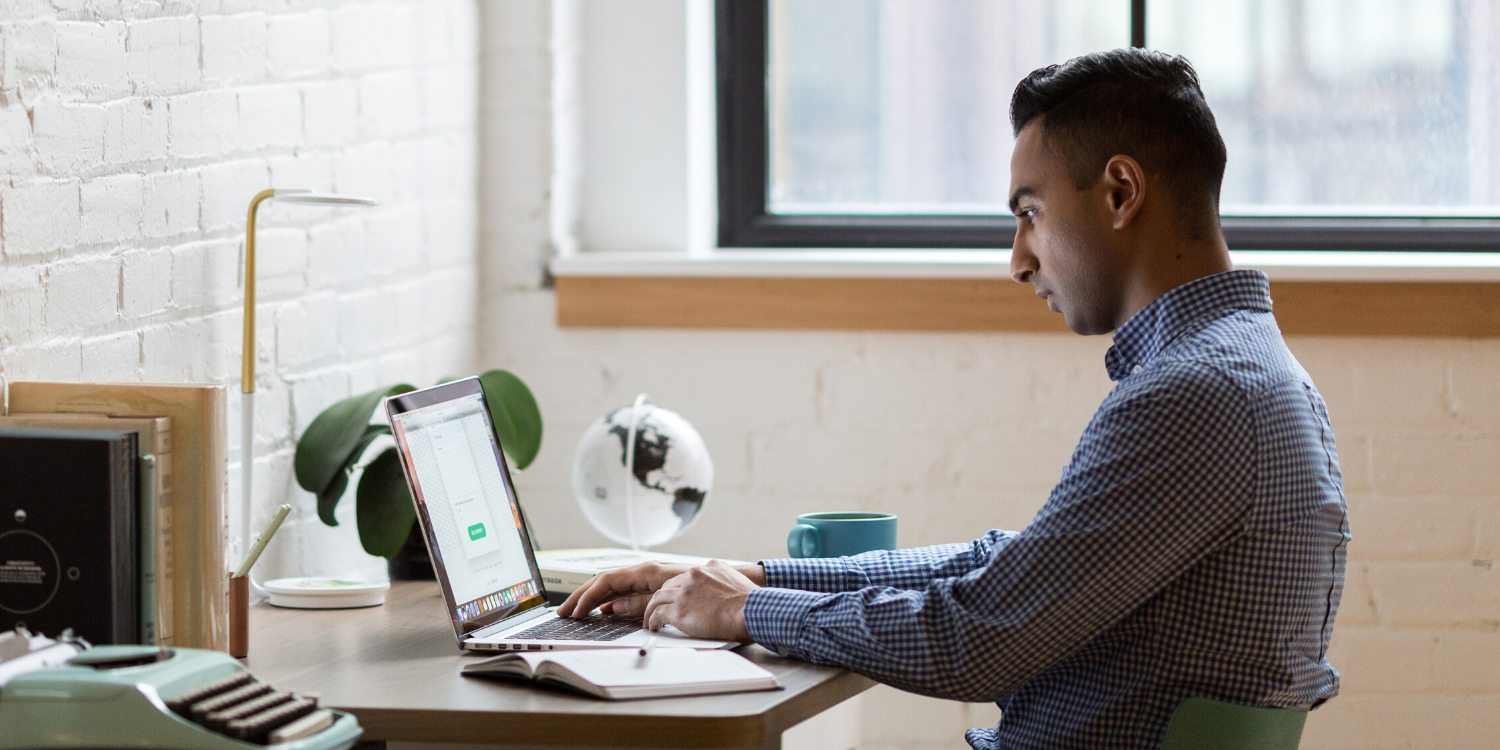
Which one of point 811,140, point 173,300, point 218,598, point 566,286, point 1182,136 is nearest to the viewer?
point 218,598

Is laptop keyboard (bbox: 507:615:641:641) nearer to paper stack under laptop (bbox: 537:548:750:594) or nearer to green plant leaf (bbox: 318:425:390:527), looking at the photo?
paper stack under laptop (bbox: 537:548:750:594)

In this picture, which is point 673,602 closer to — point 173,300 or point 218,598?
point 218,598

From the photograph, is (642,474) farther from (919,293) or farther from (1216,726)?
(1216,726)

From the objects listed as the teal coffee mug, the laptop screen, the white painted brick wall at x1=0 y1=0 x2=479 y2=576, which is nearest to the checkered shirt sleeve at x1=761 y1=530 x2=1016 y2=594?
the teal coffee mug

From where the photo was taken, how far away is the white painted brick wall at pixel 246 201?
1387mm

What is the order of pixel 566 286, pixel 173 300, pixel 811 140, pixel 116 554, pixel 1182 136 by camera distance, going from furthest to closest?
pixel 811 140, pixel 566 286, pixel 173 300, pixel 1182 136, pixel 116 554

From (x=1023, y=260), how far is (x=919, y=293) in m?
0.78

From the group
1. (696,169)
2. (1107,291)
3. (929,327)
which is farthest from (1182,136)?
(696,169)

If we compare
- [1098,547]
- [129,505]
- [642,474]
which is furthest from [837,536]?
[129,505]

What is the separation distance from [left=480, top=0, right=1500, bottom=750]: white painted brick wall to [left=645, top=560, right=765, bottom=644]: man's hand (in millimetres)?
944

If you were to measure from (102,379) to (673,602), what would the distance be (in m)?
0.60

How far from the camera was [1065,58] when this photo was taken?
2.50 m

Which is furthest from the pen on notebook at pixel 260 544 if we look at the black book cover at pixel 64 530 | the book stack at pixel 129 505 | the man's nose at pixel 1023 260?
the man's nose at pixel 1023 260

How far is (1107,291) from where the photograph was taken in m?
1.46
